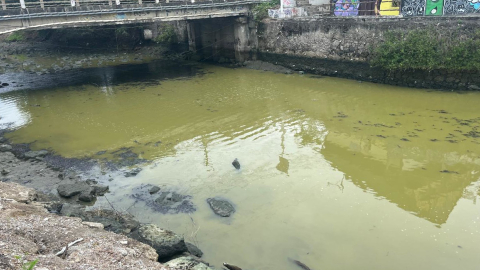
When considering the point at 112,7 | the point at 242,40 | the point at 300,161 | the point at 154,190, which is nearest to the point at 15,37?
the point at 112,7

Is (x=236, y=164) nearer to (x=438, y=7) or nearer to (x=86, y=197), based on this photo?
(x=86, y=197)

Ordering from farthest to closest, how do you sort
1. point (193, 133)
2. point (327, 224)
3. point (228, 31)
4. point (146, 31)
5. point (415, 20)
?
point (146, 31)
point (228, 31)
point (415, 20)
point (193, 133)
point (327, 224)

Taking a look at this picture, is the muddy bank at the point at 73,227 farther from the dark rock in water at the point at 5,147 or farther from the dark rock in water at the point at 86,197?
the dark rock in water at the point at 5,147

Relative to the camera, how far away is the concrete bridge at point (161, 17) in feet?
59.5

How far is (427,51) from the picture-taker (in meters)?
17.4

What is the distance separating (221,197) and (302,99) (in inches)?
389

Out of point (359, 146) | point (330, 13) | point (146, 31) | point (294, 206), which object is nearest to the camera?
point (294, 206)

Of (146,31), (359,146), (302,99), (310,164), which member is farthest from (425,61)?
(146,31)

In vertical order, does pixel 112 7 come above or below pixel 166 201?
above

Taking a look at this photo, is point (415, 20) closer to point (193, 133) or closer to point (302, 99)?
point (302, 99)

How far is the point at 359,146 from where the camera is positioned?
11906 mm

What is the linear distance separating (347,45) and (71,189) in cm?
1688

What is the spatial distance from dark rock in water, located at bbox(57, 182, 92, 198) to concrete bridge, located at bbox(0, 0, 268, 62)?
423 inches

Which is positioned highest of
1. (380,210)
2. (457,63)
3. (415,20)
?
(415,20)
